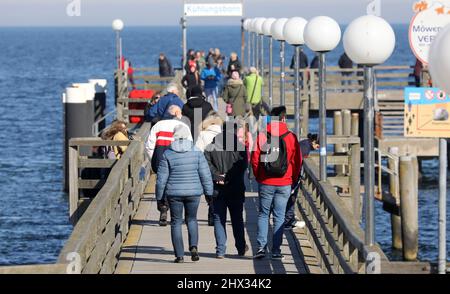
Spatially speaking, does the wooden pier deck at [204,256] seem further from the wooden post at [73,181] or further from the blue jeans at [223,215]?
the wooden post at [73,181]

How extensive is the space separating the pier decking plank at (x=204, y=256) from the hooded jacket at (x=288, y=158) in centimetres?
87

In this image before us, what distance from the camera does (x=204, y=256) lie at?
13.7 m

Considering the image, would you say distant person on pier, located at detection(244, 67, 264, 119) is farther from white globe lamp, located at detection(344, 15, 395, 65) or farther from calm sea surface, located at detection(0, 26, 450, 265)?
white globe lamp, located at detection(344, 15, 395, 65)

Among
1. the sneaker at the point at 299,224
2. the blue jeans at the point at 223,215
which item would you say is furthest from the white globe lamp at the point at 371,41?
the sneaker at the point at 299,224

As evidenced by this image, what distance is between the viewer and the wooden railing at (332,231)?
10.2 metres

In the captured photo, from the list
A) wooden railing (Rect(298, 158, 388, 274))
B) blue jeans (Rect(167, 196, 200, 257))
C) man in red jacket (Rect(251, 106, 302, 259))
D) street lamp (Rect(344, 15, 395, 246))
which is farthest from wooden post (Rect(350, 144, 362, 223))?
street lamp (Rect(344, 15, 395, 246))

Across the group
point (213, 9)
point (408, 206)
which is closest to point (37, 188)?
point (213, 9)

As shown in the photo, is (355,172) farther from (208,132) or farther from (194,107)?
(208,132)

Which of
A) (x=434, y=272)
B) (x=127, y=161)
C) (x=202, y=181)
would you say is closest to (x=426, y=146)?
(x=127, y=161)

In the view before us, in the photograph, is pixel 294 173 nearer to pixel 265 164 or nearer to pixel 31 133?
pixel 265 164

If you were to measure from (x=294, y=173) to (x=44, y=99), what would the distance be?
233 feet

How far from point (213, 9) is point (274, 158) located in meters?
27.3

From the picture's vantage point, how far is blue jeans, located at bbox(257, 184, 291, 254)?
1313cm

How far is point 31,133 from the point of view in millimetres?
58281
